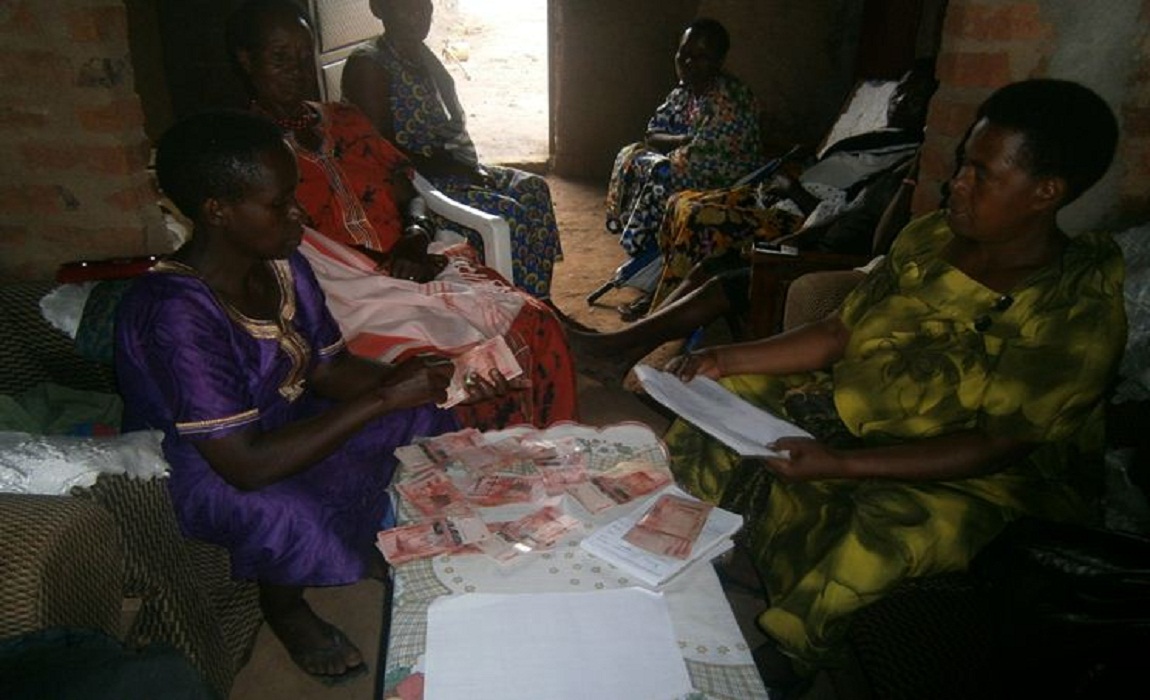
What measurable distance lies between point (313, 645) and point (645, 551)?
1.13m

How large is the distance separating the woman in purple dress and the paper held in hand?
1.98 ft

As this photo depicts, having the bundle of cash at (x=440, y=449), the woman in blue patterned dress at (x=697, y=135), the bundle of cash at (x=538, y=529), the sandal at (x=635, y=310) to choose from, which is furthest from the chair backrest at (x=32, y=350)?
the woman in blue patterned dress at (x=697, y=135)

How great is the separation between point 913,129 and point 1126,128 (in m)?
1.86

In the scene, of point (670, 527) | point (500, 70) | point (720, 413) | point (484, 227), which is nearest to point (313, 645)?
point (670, 527)

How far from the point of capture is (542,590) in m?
1.40

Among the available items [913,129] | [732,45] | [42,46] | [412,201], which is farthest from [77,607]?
[732,45]

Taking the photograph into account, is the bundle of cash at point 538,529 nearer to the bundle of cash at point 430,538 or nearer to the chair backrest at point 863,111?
the bundle of cash at point 430,538

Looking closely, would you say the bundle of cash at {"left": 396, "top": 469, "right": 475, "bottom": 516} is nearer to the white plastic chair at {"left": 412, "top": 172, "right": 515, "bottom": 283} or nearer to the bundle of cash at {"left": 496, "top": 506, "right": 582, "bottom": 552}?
the bundle of cash at {"left": 496, "top": 506, "right": 582, "bottom": 552}

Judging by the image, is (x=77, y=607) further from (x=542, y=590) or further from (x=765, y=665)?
(x=765, y=665)

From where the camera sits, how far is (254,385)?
6.07ft

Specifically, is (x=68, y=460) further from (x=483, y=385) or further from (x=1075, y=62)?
(x=1075, y=62)

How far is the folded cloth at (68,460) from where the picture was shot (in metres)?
1.56

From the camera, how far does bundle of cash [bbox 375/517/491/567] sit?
147cm

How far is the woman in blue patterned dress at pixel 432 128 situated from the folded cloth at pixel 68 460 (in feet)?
5.77
